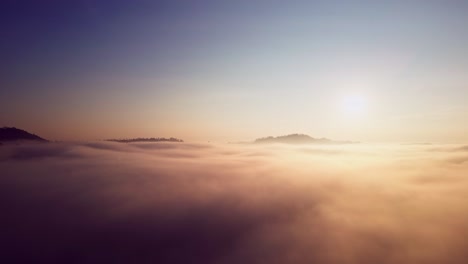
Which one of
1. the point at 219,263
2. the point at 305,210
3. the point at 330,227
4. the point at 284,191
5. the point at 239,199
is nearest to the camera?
the point at 219,263

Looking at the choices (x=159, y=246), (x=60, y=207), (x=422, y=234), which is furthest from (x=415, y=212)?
(x=60, y=207)

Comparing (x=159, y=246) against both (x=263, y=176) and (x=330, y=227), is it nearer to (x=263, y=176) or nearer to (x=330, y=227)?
(x=330, y=227)

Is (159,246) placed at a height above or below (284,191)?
below

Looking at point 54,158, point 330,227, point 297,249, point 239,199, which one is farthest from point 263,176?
point 54,158

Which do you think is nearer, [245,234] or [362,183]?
[245,234]

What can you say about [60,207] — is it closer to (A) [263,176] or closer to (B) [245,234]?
(B) [245,234]

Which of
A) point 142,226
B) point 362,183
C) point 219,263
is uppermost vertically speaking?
point 362,183

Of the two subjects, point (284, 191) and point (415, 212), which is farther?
point (284, 191)

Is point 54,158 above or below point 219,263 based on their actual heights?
above

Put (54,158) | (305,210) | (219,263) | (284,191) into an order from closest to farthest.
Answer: (219,263) < (305,210) < (284,191) < (54,158)
